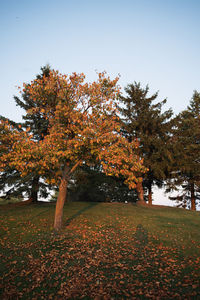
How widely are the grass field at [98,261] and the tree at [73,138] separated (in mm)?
2486

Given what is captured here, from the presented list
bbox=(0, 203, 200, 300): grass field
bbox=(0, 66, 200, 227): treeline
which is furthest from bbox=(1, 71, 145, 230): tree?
bbox=(0, 203, 200, 300): grass field

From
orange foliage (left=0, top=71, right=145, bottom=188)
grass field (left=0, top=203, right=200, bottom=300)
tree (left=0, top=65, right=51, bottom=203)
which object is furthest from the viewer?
tree (left=0, top=65, right=51, bottom=203)

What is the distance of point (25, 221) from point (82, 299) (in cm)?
950

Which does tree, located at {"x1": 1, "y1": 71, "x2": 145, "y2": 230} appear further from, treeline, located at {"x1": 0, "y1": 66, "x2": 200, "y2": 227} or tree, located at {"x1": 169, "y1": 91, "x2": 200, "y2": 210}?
tree, located at {"x1": 169, "y1": 91, "x2": 200, "y2": 210}

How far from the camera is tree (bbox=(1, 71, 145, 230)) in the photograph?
10.5 m

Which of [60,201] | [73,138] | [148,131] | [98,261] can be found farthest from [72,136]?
[148,131]

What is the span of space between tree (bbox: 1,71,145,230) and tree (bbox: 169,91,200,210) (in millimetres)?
14441

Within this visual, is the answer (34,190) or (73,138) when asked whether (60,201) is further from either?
(34,190)

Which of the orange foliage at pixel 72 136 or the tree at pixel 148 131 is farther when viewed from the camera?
the tree at pixel 148 131

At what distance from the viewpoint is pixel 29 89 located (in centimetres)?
1270

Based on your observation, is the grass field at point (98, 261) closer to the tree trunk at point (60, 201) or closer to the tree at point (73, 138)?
the tree trunk at point (60, 201)

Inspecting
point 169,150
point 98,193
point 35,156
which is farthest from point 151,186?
point 35,156

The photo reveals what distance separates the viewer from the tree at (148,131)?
23422mm

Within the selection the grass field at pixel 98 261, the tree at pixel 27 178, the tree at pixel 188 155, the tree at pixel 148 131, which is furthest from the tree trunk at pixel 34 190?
the tree at pixel 188 155
